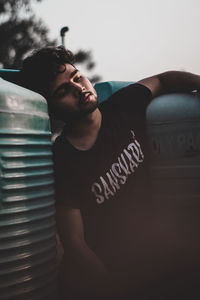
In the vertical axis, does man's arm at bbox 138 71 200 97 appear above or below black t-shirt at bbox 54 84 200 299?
above

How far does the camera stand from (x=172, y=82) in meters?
2.39

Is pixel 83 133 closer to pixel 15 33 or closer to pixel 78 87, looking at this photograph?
pixel 78 87

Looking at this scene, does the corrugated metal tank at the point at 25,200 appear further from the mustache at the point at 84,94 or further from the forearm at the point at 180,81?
the forearm at the point at 180,81

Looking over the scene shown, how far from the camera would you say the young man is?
84.1 inches

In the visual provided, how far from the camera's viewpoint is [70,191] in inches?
85.2

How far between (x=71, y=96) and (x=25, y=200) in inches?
25.3

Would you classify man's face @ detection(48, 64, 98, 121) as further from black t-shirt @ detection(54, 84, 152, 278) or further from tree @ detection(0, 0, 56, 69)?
tree @ detection(0, 0, 56, 69)

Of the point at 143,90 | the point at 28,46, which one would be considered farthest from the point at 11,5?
the point at 143,90

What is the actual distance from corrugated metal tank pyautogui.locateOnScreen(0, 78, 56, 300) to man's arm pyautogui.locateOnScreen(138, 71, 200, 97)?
740mm

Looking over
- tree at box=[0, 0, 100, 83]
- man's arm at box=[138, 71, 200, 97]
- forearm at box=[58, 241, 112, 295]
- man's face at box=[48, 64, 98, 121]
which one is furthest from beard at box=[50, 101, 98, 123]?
tree at box=[0, 0, 100, 83]

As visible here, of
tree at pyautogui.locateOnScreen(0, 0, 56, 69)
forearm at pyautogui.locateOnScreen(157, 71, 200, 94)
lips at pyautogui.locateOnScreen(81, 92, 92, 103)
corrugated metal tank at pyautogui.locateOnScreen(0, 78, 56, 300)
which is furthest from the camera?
tree at pyautogui.locateOnScreen(0, 0, 56, 69)

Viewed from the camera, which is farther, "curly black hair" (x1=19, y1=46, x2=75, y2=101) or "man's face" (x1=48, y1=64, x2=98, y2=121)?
"curly black hair" (x1=19, y1=46, x2=75, y2=101)

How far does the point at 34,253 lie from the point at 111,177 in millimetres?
624

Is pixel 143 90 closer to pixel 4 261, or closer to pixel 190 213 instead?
pixel 190 213
